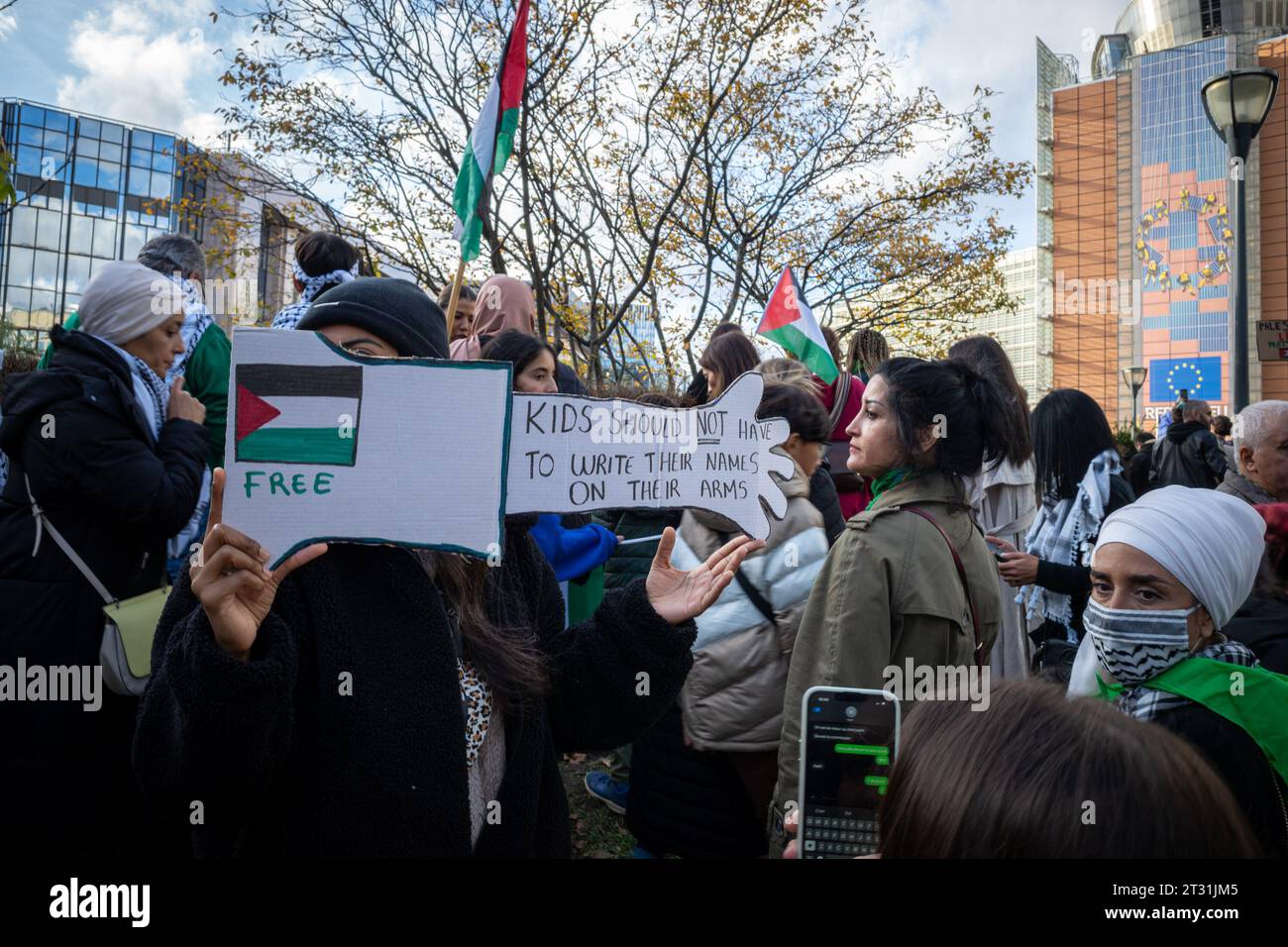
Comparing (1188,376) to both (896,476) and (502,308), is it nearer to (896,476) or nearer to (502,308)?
(502,308)

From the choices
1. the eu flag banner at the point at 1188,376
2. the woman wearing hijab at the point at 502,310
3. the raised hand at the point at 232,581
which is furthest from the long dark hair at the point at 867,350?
the eu flag banner at the point at 1188,376

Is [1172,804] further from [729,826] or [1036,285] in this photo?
[1036,285]

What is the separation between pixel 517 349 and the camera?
2.94m

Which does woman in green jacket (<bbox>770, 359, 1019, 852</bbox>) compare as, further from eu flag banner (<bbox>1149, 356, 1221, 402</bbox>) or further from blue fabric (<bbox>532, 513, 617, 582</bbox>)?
eu flag banner (<bbox>1149, 356, 1221, 402</bbox>)

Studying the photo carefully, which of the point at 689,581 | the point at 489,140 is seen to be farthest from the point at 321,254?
the point at 689,581

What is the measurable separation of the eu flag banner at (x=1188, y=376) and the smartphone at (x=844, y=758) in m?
48.0

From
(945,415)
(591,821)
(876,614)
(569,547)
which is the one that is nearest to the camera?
(876,614)

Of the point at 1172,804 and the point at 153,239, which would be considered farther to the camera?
the point at 153,239

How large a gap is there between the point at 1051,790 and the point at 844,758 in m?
0.56

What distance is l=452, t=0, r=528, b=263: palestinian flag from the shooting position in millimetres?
1850

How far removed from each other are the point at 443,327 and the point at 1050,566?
2.53 m
